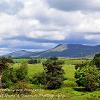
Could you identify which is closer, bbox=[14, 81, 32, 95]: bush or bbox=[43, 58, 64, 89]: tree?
bbox=[14, 81, 32, 95]: bush

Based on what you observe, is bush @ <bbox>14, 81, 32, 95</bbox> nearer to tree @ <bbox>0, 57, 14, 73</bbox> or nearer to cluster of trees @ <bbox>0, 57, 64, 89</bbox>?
cluster of trees @ <bbox>0, 57, 64, 89</bbox>

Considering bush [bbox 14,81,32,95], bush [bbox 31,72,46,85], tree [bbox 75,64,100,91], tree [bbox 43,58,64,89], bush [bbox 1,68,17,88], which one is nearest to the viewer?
bush [bbox 14,81,32,95]

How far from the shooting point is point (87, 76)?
150 metres

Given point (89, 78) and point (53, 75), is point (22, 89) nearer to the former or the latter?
point (53, 75)

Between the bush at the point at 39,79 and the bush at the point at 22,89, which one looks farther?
the bush at the point at 39,79

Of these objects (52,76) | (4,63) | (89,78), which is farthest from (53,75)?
(4,63)

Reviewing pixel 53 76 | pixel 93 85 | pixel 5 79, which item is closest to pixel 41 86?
pixel 53 76

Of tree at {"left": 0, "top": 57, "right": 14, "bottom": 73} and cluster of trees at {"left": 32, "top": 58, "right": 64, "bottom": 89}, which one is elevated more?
tree at {"left": 0, "top": 57, "right": 14, "bottom": 73}

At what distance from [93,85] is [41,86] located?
95.4 ft

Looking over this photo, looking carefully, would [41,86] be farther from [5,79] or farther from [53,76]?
[5,79]

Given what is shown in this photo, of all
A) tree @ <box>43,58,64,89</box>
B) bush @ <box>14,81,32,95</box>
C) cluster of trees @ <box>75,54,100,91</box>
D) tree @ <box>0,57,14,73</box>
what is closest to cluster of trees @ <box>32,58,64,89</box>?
tree @ <box>43,58,64,89</box>

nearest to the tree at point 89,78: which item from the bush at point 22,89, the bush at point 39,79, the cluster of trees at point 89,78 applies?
the cluster of trees at point 89,78

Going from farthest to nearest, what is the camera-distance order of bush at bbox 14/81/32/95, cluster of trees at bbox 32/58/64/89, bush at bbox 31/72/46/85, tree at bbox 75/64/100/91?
bush at bbox 31/72/46/85, cluster of trees at bbox 32/58/64/89, tree at bbox 75/64/100/91, bush at bbox 14/81/32/95

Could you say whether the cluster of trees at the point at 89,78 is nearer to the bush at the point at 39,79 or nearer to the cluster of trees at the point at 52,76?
the cluster of trees at the point at 52,76
